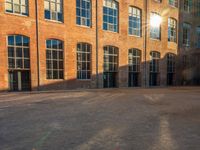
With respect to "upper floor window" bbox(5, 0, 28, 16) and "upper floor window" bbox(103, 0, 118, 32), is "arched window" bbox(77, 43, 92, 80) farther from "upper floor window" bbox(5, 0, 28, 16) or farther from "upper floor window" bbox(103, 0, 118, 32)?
"upper floor window" bbox(5, 0, 28, 16)

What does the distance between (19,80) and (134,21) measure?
1550cm

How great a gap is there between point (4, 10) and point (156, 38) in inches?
765

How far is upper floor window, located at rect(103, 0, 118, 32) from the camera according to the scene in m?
21.6

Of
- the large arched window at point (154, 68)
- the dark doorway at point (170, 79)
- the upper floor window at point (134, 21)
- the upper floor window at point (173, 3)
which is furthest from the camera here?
the dark doorway at point (170, 79)

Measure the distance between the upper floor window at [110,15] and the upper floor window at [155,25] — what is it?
20.8 ft

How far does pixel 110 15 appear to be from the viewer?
72.5 ft

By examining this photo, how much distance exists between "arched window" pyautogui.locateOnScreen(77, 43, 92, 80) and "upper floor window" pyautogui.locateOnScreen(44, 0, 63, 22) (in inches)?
131

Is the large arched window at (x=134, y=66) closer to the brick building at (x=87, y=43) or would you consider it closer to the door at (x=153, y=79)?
the brick building at (x=87, y=43)

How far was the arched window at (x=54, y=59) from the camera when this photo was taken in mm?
17875

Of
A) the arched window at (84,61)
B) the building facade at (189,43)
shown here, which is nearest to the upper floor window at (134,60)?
the arched window at (84,61)

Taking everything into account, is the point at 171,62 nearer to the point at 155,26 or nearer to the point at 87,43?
the point at 155,26

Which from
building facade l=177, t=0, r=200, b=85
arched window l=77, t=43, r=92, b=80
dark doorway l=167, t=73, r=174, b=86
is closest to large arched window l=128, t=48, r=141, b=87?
arched window l=77, t=43, r=92, b=80

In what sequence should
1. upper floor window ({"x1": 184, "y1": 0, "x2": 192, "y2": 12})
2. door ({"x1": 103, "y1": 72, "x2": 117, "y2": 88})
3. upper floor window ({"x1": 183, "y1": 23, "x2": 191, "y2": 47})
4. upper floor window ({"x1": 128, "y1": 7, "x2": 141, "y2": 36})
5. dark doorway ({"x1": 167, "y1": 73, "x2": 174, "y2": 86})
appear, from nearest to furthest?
door ({"x1": 103, "y1": 72, "x2": 117, "y2": 88}), upper floor window ({"x1": 128, "y1": 7, "x2": 141, "y2": 36}), dark doorway ({"x1": 167, "y1": 73, "x2": 174, "y2": 86}), upper floor window ({"x1": 184, "y1": 0, "x2": 192, "y2": 12}), upper floor window ({"x1": 183, "y1": 23, "x2": 191, "y2": 47})

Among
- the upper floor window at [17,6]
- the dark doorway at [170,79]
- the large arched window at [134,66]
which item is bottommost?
the dark doorway at [170,79]
